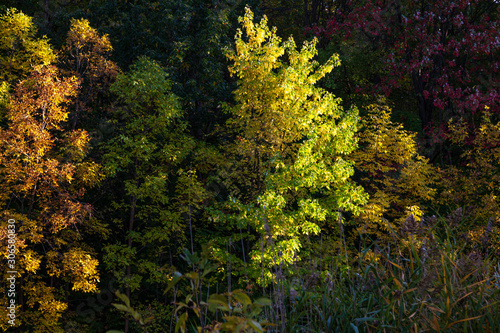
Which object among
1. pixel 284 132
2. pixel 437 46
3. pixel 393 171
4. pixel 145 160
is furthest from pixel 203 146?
pixel 437 46

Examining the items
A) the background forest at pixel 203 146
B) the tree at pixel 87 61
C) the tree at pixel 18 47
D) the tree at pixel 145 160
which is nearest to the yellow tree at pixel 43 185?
the background forest at pixel 203 146

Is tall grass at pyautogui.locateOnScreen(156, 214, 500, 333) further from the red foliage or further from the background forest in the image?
the red foliage

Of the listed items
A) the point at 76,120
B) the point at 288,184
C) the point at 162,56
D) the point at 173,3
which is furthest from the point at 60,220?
the point at 173,3

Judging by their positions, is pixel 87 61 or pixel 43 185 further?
pixel 87 61

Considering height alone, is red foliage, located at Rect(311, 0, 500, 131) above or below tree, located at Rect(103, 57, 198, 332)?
above

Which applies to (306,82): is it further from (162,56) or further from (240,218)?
(162,56)

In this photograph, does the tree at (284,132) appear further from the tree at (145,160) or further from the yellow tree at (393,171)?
the tree at (145,160)

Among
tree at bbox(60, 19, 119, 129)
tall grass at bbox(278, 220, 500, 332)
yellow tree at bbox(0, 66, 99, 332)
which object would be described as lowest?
tall grass at bbox(278, 220, 500, 332)

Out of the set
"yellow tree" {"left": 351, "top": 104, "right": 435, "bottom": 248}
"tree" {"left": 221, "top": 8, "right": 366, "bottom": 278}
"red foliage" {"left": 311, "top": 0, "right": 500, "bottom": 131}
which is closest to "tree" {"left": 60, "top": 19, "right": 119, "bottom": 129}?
"tree" {"left": 221, "top": 8, "right": 366, "bottom": 278}

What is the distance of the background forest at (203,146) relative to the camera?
36.2 ft

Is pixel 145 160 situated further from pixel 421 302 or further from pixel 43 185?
pixel 421 302

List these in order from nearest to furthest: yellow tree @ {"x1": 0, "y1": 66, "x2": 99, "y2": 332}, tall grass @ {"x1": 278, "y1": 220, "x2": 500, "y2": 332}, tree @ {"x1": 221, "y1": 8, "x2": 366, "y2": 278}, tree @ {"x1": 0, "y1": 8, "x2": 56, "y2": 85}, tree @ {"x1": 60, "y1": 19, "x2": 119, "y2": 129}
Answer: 1. tall grass @ {"x1": 278, "y1": 220, "x2": 500, "y2": 332}
2. yellow tree @ {"x1": 0, "y1": 66, "x2": 99, "y2": 332}
3. tree @ {"x1": 221, "y1": 8, "x2": 366, "y2": 278}
4. tree @ {"x1": 0, "y1": 8, "x2": 56, "y2": 85}
5. tree @ {"x1": 60, "y1": 19, "x2": 119, "y2": 129}

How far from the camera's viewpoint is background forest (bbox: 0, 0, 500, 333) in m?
11.0

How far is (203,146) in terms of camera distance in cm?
1480
